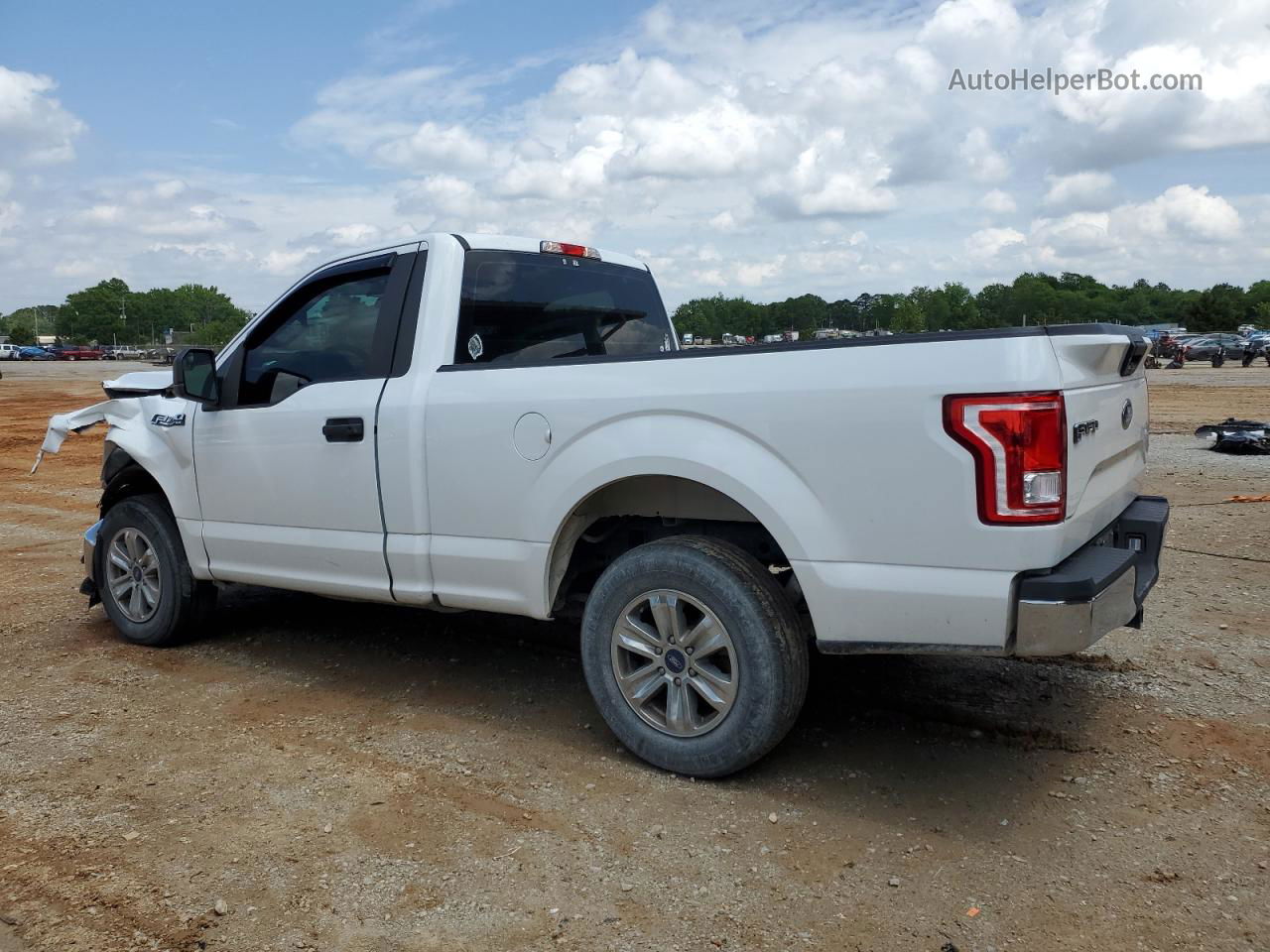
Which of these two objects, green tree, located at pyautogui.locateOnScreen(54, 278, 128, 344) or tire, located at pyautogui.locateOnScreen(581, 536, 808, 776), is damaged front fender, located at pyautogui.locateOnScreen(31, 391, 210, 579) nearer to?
tire, located at pyautogui.locateOnScreen(581, 536, 808, 776)

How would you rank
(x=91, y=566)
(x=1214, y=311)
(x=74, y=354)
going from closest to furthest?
(x=91, y=566) → (x=74, y=354) → (x=1214, y=311)

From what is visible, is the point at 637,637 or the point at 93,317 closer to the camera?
the point at 637,637

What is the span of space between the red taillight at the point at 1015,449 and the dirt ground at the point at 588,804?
1.05 m

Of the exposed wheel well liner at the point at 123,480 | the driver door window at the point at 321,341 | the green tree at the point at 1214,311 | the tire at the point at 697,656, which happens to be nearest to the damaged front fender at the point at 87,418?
the exposed wheel well liner at the point at 123,480

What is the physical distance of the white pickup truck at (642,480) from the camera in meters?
3.09

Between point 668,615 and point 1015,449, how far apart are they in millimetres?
1309

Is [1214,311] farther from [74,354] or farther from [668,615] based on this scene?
[668,615]

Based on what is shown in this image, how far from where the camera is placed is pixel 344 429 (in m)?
4.45

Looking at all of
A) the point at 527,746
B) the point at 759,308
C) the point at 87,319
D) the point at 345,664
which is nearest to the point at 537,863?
the point at 527,746

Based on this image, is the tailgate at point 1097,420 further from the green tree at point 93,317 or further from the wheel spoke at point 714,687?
the green tree at point 93,317

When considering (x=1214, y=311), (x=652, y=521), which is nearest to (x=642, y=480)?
(x=652, y=521)

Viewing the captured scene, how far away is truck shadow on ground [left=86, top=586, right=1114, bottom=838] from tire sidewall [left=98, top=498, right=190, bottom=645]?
0.15 meters

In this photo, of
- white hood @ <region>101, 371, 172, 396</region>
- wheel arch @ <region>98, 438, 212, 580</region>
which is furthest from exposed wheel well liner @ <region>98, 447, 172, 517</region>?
white hood @ <region>101, 371, 172, 396</region>

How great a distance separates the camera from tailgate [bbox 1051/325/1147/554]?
3.09 meters
